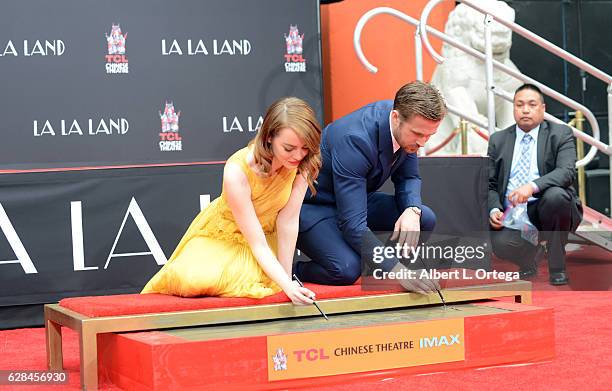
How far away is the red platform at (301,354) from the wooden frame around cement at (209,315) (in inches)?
1.1

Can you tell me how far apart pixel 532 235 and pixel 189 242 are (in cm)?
225

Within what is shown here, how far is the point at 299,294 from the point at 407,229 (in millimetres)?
575

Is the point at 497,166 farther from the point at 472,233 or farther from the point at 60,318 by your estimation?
the point at 60,318

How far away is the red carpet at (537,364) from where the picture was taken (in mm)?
2592

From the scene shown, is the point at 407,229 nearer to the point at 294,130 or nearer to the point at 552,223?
the point at 294,130

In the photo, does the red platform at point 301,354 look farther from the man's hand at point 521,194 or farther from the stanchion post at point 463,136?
the stanchion post at point 463,136

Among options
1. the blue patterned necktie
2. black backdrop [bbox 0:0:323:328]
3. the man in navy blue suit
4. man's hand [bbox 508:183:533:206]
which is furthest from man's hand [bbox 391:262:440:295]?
black backdrop [bbox 0:0:323:328]

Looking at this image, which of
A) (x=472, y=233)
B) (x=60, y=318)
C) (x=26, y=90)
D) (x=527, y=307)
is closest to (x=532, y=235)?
(x=472, y=233)

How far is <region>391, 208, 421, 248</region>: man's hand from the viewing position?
324 centimetres

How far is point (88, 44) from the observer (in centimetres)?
584

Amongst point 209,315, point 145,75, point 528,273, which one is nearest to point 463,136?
point 528,273

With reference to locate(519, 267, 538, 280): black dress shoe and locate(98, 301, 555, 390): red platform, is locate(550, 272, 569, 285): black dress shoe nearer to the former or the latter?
locate(519, 267, 538, 280): black dress shoe

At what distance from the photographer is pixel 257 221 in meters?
2.93

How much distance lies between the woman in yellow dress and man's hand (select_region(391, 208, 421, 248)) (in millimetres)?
395
